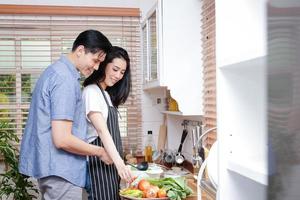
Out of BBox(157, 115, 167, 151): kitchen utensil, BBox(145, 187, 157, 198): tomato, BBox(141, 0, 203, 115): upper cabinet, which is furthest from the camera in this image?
BBox(157, 115, 167, 151): kitchen utensil

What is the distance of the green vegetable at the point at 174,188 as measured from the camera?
5.23 ft

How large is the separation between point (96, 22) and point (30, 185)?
1.43 m

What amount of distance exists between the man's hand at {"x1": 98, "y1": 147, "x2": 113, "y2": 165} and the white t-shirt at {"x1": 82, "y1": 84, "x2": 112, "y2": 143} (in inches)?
5.9

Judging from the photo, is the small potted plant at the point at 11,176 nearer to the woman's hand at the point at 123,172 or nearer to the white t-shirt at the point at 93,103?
the white t-shirt at the point at 93,103

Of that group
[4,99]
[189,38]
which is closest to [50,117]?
[189,38]

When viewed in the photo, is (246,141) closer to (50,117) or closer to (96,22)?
(50,117)

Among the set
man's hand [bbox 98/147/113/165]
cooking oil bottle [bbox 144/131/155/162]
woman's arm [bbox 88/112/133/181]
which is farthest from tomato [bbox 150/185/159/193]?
cooking oil bottle [bbox 144/131/155/162]

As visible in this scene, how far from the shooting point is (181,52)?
222 cm

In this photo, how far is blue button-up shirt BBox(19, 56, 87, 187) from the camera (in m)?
1.49

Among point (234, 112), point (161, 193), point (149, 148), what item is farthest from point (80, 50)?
point (149, 148)

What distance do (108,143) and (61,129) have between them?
0.28 metres

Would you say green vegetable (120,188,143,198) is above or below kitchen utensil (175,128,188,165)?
below

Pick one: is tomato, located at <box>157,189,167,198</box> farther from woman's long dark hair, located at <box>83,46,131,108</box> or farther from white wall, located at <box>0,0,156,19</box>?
white wall, located at <box>0,0,156,19</box>

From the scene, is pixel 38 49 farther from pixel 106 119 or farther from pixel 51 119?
pixel 51 119
